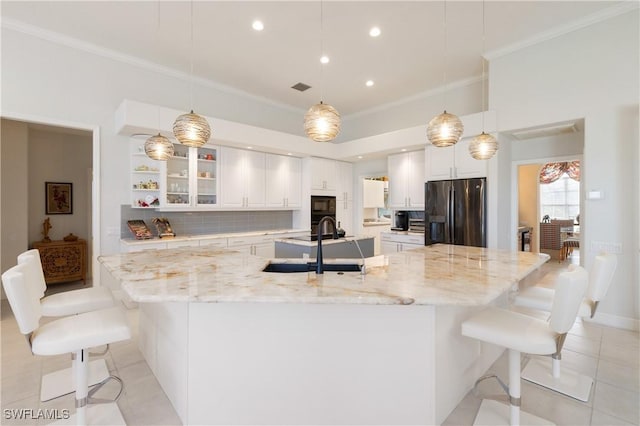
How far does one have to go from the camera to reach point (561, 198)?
357 inches

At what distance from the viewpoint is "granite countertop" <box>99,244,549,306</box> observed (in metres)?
1.39

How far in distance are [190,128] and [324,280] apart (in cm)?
164

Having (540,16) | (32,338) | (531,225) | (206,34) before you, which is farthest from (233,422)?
(531,225)

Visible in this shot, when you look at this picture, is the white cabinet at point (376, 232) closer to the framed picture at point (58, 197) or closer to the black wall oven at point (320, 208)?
the black wall oven at point (320, 208)

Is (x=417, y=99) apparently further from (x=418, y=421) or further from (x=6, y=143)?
(x=6, y=143)

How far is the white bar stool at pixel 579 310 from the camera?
2088 millimetres

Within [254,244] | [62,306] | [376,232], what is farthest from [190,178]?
[376,232]

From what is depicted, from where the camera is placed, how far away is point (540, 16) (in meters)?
3.36

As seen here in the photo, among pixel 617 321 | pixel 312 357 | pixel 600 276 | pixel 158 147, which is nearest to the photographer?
pixel 312 357

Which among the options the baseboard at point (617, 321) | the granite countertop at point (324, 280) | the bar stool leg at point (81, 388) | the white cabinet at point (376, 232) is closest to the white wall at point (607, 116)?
the baseboard at point (617, 321)

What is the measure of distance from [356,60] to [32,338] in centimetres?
438

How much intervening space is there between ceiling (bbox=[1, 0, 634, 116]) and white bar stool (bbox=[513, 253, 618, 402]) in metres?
2.75

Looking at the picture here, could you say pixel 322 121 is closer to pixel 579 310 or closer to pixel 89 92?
pixel 579 310

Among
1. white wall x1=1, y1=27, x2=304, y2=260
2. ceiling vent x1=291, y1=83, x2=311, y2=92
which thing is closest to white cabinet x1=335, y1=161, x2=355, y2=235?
ceiling vent x1=291, y1=83, x2=311, y2=92
